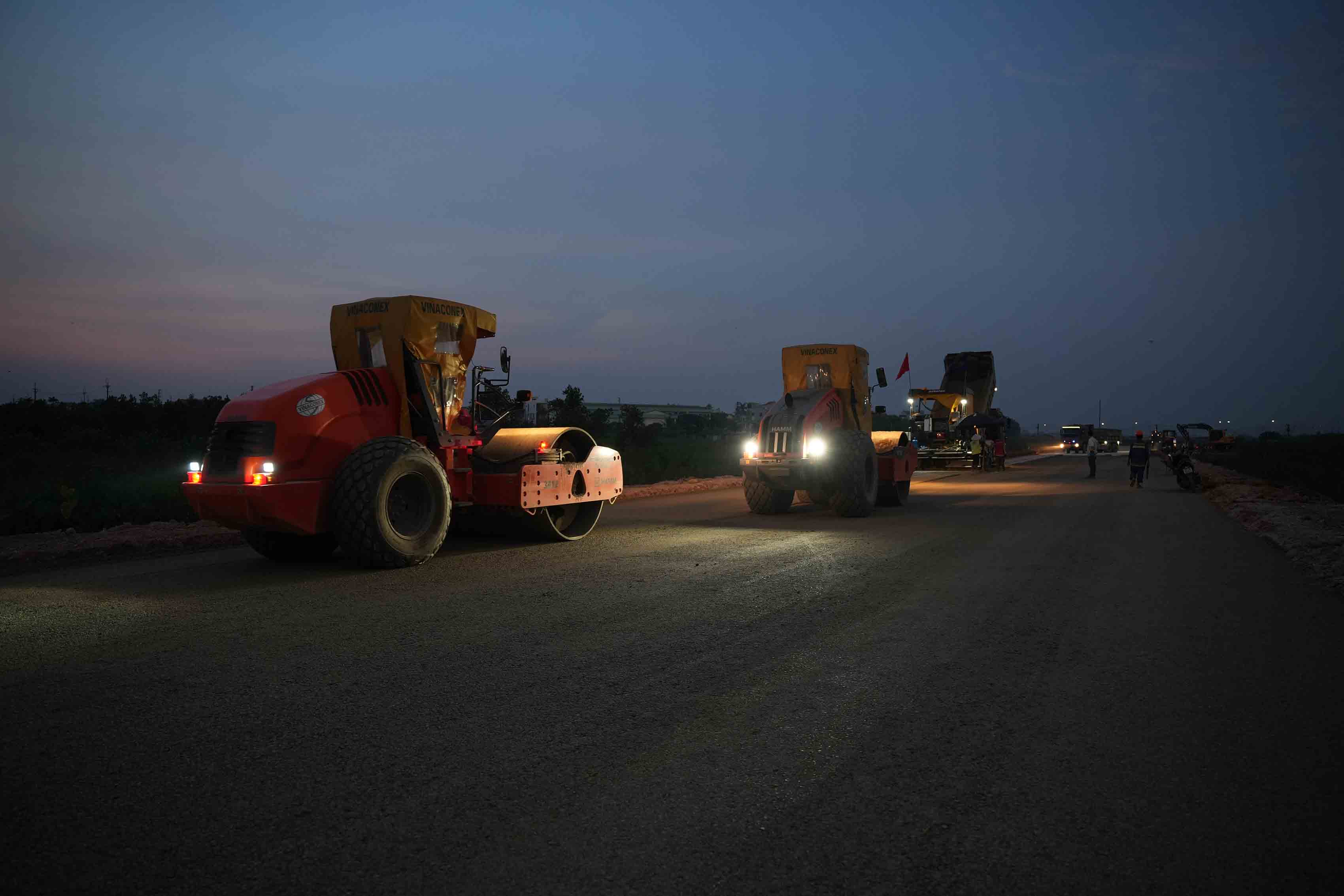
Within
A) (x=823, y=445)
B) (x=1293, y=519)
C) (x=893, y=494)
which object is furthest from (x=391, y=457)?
(x=1293, y=519)

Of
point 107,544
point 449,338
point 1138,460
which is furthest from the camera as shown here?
point 1138,460

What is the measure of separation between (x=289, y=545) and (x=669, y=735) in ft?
23.3

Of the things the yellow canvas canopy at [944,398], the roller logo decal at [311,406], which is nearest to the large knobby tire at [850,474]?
the roller logo decal at [311,406]

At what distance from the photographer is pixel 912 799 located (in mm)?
3576

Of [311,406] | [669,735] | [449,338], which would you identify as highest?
[449,338]

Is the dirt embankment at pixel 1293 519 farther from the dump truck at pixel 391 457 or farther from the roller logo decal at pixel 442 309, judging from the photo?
the roller logo decal at pixel 442 309

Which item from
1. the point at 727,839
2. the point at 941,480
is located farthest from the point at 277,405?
the point at 941,480

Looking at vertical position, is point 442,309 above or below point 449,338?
above

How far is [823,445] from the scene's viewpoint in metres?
15.4

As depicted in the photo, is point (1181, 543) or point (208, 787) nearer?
point (208, 787)

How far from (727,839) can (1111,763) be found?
1.95m

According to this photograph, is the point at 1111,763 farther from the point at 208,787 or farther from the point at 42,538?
the point at 42,538

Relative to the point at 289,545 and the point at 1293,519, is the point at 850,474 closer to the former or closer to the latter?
the point at 1293,519

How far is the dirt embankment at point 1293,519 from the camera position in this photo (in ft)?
33.0
